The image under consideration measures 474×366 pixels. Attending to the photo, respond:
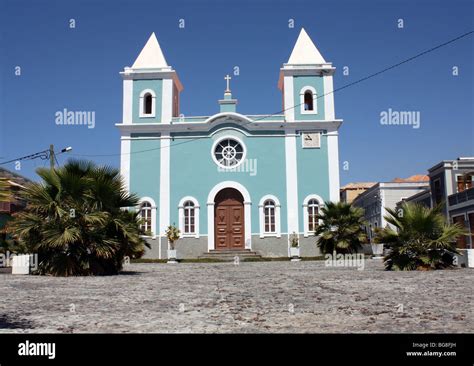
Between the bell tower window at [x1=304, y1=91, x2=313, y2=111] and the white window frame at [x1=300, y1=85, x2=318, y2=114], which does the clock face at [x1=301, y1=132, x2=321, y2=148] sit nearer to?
the white window frame at [x1=300, y1=85, x2=318, y2=114]

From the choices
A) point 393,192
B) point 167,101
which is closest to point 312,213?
point 167,101

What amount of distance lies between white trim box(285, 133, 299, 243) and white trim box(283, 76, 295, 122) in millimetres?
1140

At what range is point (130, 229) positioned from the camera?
13.4m

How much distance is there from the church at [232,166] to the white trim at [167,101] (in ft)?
0.19

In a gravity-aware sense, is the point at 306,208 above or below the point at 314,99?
below

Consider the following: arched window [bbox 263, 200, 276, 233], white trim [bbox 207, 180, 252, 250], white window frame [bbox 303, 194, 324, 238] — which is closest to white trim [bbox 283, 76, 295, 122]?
white window frame [bbox 303, 194, 324, 238]

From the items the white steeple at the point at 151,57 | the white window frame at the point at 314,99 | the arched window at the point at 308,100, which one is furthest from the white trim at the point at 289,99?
the white steeple at the point at 151,57

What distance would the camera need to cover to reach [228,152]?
2694 cm

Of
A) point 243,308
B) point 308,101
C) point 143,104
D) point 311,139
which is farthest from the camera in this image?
point 308,101

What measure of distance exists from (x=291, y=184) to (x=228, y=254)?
5146 millimetres

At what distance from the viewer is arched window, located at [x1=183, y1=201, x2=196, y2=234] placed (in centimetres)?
2615

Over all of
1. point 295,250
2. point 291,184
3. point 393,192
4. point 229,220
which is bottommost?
point 295,250

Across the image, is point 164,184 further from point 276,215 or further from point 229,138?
point 276,215

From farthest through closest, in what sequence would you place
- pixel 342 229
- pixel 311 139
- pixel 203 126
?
pixel 203 126, pixel 311 139, pixel 342 229
